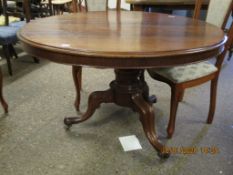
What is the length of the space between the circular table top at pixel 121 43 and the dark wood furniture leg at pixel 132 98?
0.37 metres

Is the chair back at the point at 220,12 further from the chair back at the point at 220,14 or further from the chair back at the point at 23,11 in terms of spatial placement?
the chair back at the point at 23,11

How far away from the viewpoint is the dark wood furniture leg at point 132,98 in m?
1.46

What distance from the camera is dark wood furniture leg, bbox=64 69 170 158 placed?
4.79ft

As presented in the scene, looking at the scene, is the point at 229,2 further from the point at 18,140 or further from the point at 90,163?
the point at 18,140

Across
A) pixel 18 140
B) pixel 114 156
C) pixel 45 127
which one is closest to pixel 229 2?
pixel 114 156

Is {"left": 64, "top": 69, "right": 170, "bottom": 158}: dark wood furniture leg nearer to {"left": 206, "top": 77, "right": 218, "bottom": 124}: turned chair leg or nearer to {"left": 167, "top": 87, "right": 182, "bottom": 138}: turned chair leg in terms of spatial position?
{"left": 167, "top": 87, "right": 182, "bottom": 138}: turned chair leg

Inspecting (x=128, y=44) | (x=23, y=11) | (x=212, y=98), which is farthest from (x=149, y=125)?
(x=23, y=11)

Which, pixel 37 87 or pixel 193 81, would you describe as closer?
pixel 193 81

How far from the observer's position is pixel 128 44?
999mm

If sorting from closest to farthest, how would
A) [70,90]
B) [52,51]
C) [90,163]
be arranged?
[52,51]
[90,163]
[70,90]

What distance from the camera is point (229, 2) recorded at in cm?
159

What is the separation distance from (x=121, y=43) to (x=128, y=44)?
0.03 m

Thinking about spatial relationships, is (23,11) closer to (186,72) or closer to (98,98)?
(98,98)

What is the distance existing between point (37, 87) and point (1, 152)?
0.92 metres
